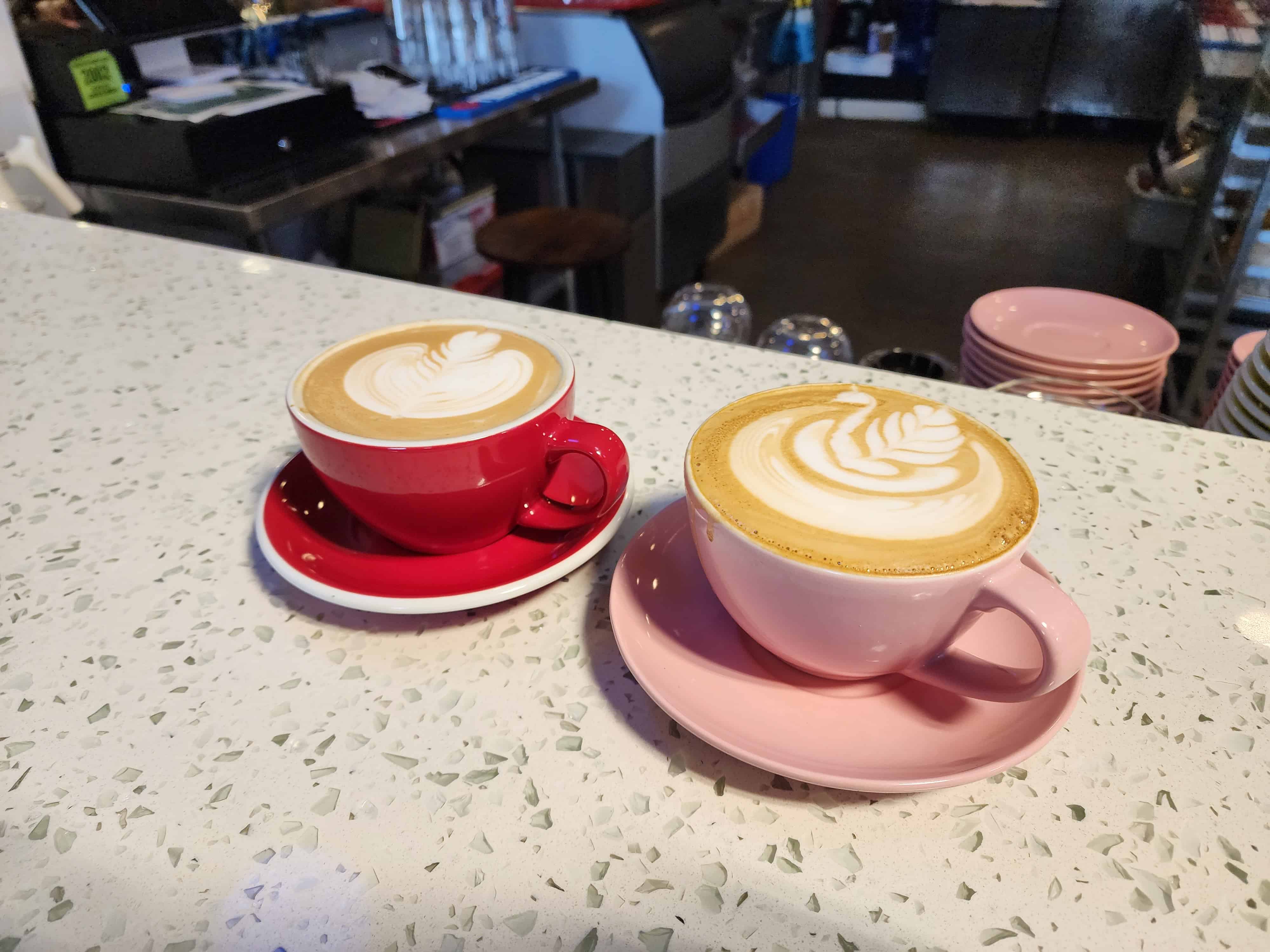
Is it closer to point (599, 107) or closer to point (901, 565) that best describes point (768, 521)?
point (901, 565)

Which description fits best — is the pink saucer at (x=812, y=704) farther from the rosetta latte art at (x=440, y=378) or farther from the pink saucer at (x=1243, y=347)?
the pink saucer at (x=1243, y=347)

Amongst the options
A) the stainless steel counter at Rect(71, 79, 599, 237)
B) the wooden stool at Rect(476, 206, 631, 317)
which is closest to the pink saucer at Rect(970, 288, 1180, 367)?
the wooden stool at Rect(476, 206, 631, 317)

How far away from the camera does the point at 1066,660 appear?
0.26 m

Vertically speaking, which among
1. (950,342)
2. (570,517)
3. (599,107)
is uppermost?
(570,517)

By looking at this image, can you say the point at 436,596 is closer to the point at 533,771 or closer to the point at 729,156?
the point at 533,771

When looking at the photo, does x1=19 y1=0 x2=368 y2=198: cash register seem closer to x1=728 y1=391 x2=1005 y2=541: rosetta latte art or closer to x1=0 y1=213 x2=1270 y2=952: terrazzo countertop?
x1=0 y1=213 x2=1270 y2=952: terrazzo countertop

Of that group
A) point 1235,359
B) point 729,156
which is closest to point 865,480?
point 1235,359

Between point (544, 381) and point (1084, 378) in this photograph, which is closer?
point (544, 381)

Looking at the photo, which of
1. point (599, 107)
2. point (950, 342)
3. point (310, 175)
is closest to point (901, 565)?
point (310, 175)

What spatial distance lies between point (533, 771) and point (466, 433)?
148 mm

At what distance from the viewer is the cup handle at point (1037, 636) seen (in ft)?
0.86

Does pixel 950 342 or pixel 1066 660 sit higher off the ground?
pixel 1066 660

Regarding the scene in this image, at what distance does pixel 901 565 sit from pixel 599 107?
2.19 m

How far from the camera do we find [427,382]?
400mm
